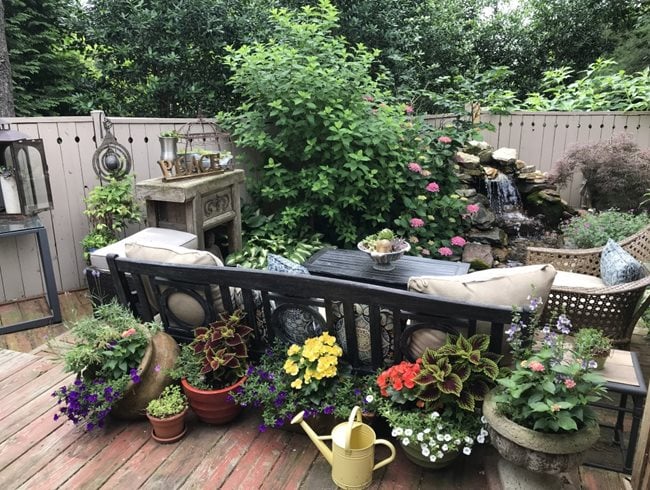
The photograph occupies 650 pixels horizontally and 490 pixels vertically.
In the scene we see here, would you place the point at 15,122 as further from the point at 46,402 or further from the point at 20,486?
the point at 20,486

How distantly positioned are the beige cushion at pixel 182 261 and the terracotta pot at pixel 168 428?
0.48 meters

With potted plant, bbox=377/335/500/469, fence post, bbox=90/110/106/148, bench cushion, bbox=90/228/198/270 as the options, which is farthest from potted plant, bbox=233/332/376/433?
fence post, bbox=90/110/106/148

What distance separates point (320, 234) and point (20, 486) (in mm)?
3177

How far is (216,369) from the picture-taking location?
2.21 meters

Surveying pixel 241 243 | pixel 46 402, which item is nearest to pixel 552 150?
pixel 241 243

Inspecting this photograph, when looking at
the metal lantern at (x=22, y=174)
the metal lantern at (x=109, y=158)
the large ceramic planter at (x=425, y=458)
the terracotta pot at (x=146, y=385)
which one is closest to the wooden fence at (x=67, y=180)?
the metal lantern at (x=109, y=158)

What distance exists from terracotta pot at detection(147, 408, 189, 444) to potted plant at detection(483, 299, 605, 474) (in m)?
1.33

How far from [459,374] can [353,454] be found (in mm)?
505

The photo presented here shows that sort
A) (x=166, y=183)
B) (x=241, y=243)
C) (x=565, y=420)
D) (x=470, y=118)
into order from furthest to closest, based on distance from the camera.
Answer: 1. (x=470, y=118)
2. (x=241, y=243)
3. (x=166, y=183)
4. (x=565, y=420)

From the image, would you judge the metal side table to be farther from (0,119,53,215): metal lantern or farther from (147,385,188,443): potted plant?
(147,385,188,443): potted plant

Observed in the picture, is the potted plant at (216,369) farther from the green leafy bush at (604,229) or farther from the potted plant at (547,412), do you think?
the green leafy bush at (604,229)

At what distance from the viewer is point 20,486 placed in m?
1.93

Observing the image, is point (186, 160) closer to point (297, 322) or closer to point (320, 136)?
point (320, 136)

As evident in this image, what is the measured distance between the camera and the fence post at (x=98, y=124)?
384 cm
